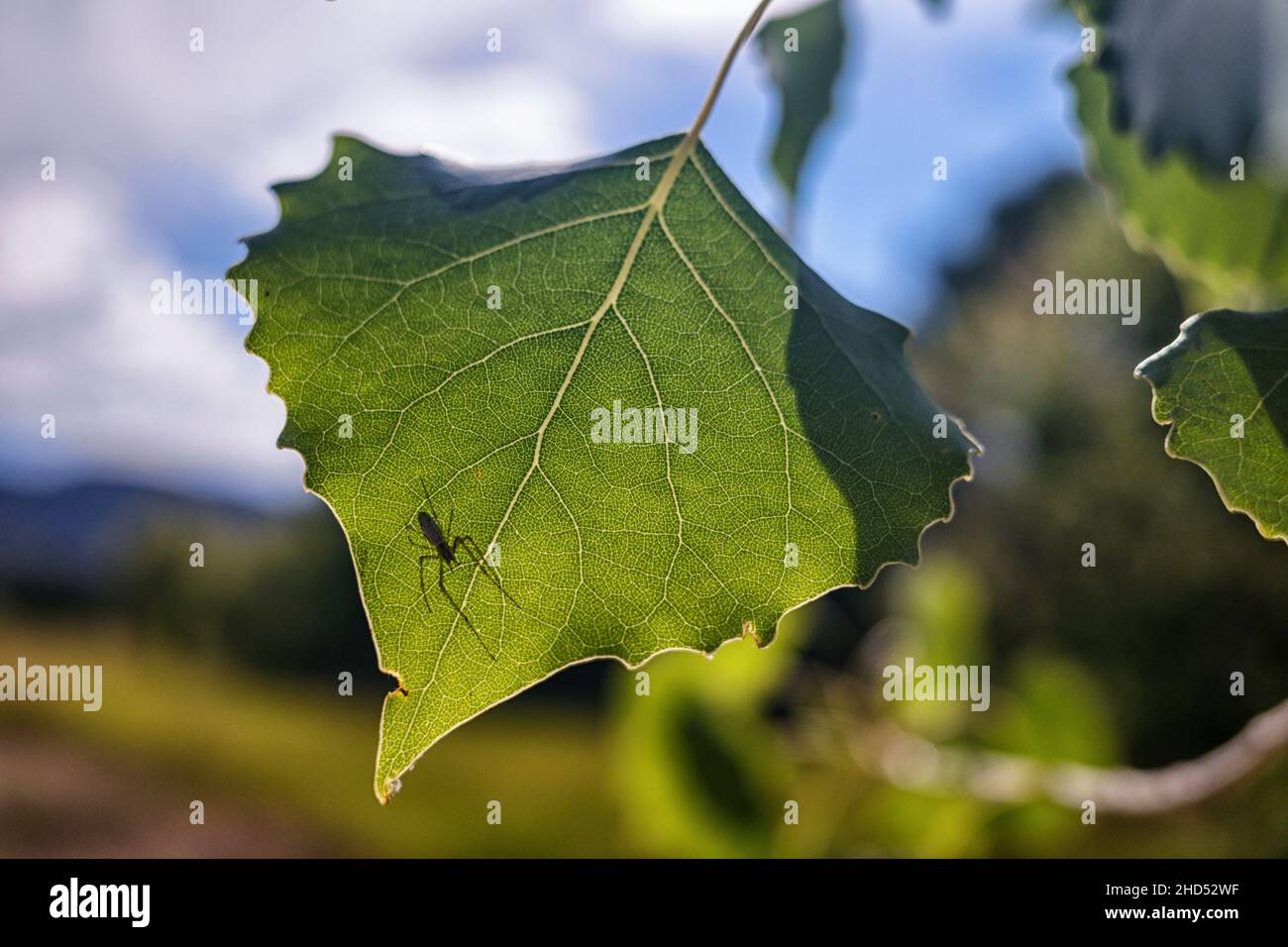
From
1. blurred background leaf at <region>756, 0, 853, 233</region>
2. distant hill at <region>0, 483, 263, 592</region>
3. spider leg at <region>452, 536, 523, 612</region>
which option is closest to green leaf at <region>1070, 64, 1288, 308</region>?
blurred background leaf at <region>756, 0, 853, 233</region>

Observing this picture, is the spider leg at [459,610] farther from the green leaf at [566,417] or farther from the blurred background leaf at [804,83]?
the blurred background leaf at [804,83]

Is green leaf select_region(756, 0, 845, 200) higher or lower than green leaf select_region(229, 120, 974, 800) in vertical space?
higher

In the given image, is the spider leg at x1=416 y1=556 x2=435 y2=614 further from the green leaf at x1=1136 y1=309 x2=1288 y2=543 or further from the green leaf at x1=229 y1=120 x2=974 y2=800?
the green leaf at x1=1136 y1=309 x2=1288 y2=543

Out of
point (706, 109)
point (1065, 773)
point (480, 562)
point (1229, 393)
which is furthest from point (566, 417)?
point (1065, 773)

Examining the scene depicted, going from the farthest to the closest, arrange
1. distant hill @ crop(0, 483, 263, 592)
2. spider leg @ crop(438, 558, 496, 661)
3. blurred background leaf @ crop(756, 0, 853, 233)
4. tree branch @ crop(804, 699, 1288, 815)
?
distant hill @ crop(0, 483, 263, 592)
blurred background leaf @ crop(756, 0, 853, 233)
tree branch @ crop(804, 699, 1288, 815)
spider leg @ crop(438, 558, 496, 661)

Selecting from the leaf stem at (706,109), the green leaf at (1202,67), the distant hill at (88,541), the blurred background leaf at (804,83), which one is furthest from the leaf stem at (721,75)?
the distant hill at (88,541)

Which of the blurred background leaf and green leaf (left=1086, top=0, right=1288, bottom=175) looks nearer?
green leaf (left=1086, top=0, right=1288, bottom=175)

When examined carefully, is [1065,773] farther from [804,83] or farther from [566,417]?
[566,417]
